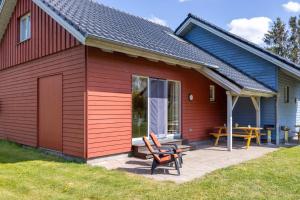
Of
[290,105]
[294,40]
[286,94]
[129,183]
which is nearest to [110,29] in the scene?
[129,183]

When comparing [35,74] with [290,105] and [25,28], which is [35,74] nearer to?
[25,28]

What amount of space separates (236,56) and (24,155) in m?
10.2

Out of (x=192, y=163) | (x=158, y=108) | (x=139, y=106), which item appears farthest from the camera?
(x=158, y=108)

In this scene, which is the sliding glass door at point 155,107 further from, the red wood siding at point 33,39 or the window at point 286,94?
the window at point 286,94

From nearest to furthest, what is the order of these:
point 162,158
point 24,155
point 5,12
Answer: point 162,158, point 24,155, point 5,12

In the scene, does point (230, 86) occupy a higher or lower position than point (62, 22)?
lower

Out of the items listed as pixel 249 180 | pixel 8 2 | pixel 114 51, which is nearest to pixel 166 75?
pixel 114 51

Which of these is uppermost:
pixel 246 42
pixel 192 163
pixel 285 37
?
pixel 285 37

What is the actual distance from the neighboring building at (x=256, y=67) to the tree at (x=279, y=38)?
2704cm

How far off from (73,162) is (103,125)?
1260mm

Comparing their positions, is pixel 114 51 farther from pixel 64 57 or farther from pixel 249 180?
pixel 249 180

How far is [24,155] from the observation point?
28.0ft

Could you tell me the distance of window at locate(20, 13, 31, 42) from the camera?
34.2 feet

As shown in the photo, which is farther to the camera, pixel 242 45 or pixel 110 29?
pixel 242 45
